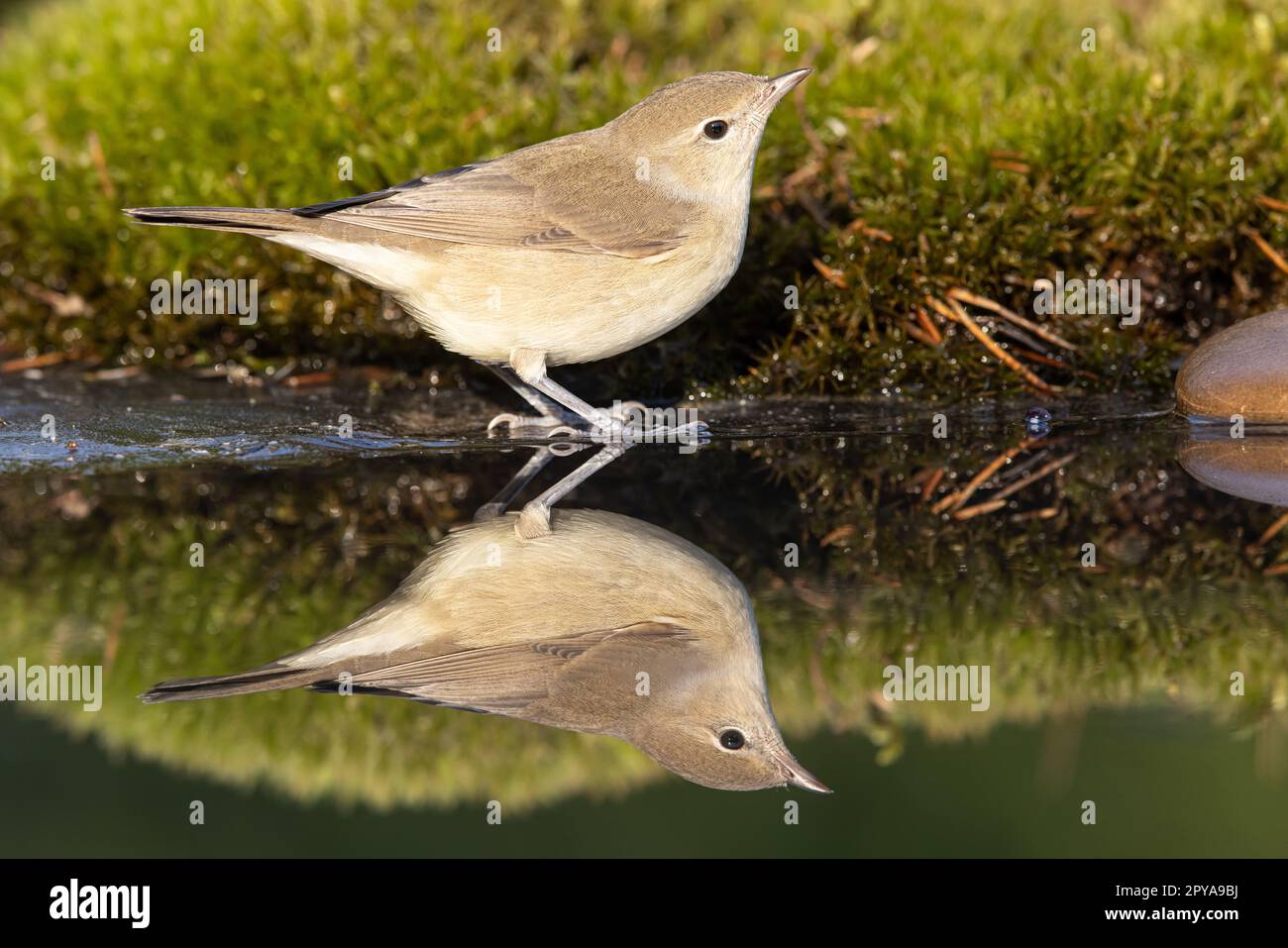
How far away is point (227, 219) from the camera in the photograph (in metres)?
5.09

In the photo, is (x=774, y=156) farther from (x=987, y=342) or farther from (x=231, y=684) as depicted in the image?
(x=231, y=684)

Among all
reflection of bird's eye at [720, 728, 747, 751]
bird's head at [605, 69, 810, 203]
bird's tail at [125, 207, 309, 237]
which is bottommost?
reflection of bird's eye at [720, 728, 747, 751]

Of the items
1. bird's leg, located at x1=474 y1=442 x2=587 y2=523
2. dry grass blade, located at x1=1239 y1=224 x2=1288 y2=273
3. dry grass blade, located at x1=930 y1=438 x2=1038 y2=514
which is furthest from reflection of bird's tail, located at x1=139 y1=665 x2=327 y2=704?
dry grass blade, located at x1=1239 y1=224 x2=1288 y2=273

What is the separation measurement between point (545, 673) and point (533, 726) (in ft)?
0.59

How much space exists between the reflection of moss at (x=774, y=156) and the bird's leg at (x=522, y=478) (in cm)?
117

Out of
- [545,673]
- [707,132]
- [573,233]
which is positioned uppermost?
[707,132]

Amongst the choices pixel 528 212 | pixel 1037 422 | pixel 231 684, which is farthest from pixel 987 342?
pixel 231 684

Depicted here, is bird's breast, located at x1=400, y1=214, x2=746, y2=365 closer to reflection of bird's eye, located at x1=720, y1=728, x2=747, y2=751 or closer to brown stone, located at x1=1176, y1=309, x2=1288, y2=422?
brown stone, located at x1=1176, y1=309, x2=1288, y2=422

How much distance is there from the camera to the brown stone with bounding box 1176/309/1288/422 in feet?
16.9

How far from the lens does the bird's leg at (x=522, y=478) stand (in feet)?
13.9

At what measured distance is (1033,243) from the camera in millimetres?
6121

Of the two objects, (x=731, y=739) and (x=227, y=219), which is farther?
Result: (x=227, y=219)

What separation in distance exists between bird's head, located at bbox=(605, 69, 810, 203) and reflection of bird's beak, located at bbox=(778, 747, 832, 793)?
2990mm

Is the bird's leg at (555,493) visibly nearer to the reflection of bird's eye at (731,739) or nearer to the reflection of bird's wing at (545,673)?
the reflection of bird's wing at (545,673)
